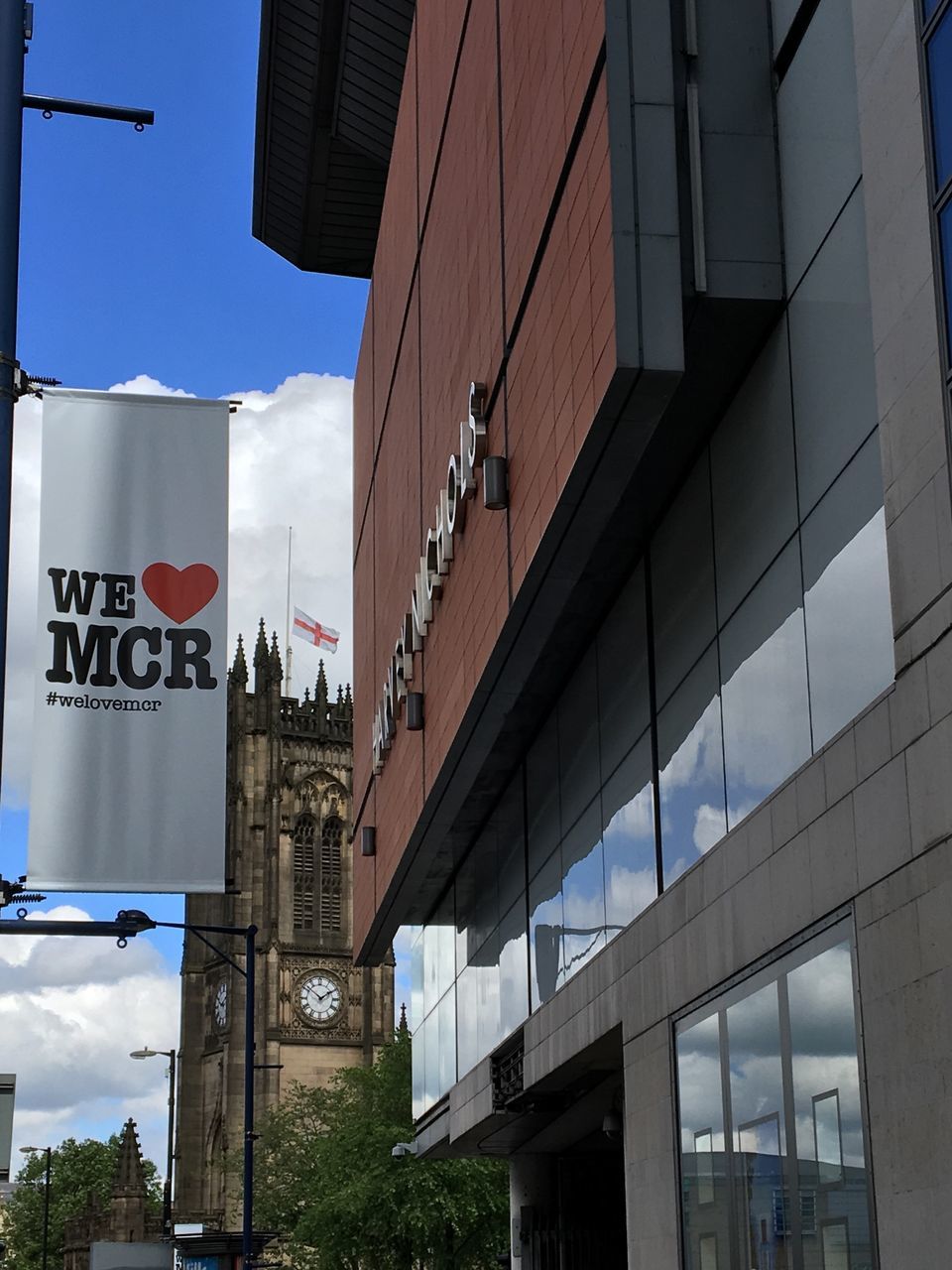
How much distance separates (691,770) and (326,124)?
82.4 feet

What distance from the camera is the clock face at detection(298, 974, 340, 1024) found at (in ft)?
354

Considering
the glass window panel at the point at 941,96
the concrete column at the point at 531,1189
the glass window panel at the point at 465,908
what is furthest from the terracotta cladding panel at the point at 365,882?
the glass window panel at the point at 941,96

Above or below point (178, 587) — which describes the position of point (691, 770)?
below

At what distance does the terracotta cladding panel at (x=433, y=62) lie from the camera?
2209 centimetres

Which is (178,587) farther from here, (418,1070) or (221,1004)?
(221,1004)

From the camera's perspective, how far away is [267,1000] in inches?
4195

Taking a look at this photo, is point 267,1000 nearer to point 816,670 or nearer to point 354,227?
point 354,227

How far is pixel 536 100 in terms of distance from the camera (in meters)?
16.5

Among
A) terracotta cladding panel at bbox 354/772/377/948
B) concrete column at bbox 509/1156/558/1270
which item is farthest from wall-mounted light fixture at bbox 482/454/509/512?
concrete column at bbox 509/1156/558/1270

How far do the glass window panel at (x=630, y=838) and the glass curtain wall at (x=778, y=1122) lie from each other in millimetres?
2067

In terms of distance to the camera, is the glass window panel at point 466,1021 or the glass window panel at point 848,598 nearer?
the glass window panel at point 848,598

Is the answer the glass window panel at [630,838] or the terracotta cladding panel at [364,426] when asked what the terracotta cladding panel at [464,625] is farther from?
the terracotta cladding panel at [364,426]

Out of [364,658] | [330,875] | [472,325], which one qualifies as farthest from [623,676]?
[330,875]

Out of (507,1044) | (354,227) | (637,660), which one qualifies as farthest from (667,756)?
(354,227)
